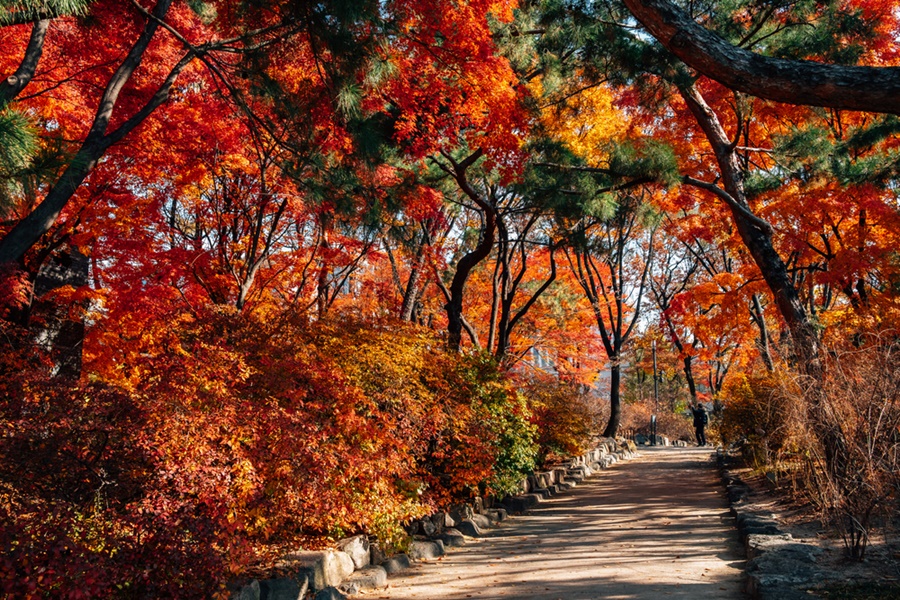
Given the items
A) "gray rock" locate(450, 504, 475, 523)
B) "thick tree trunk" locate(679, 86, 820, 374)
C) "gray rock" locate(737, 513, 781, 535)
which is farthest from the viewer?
"gray rock" locate(450, 504, 475, 523)

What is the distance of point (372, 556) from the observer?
612cm

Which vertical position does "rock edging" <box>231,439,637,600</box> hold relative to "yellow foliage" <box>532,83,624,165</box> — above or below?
below

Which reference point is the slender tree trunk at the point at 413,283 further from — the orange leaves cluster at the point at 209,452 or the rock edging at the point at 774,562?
the rock edging at the point at 774,562

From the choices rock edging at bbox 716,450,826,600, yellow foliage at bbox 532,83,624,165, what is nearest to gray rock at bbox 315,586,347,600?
rock edging at bbox 716,450,826,600

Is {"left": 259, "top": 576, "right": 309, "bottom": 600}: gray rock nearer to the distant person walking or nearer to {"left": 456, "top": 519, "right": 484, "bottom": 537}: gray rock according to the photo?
{"left": 456, "top": 519, "right": 484, "bottom": 537}: gray rock

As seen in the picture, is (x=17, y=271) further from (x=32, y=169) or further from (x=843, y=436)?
(x=843, y=436)

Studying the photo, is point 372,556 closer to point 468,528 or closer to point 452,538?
point 452,538

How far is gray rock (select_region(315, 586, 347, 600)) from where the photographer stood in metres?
4.74

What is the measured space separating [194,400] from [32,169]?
188 centimetres

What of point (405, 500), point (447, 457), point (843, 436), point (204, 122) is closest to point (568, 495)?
point (447, 457)

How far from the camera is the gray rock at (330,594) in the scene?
4.74m

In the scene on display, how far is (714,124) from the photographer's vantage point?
934 centimetres

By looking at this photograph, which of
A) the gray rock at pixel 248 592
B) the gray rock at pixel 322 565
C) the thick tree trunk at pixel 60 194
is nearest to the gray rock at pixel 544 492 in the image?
the gray rock at pixel 322 565

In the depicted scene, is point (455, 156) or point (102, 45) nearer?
point (102, 45)
